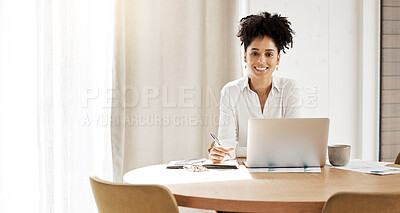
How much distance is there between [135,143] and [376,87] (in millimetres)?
2033

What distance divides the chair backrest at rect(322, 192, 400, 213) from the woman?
1246 mm

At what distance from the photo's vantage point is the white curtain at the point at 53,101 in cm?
262

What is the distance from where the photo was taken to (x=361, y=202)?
3.99 feet

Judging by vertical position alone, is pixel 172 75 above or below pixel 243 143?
above

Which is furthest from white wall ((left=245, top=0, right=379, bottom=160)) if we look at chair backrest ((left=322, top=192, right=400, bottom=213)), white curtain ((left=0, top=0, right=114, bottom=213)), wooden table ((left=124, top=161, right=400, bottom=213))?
chair backrest ((left=322, top=192, right=400, bottom=213))

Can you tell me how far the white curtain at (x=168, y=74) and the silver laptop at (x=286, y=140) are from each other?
4.58 ft

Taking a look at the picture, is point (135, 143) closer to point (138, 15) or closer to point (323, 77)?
point (138, 15)

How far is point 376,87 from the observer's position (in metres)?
3.60

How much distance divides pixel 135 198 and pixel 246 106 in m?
1.29

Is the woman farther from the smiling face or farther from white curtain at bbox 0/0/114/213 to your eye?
white curtain at bbox 0/0/114/213

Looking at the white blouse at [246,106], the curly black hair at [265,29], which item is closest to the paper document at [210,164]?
the white blouse at [246,106]

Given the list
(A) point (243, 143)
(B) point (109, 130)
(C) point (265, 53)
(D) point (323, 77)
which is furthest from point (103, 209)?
(D) point (323, 77)

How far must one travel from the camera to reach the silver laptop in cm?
179

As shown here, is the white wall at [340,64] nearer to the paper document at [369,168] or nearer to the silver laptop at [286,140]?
the paper document at [369,168]
